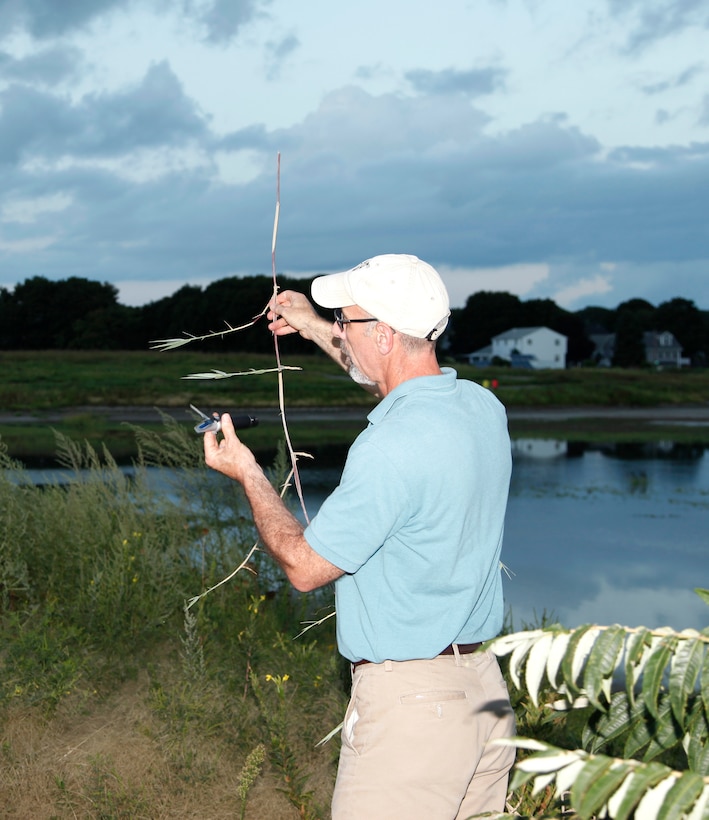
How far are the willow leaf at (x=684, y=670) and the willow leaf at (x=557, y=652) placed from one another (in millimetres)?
182

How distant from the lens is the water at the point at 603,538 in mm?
7527

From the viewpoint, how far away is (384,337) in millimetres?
2414

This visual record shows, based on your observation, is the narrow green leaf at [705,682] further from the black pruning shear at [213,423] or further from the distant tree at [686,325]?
the distant tree at [686,325]

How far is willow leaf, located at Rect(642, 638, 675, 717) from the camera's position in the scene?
1586 millimetres

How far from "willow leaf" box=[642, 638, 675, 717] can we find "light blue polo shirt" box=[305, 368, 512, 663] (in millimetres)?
655

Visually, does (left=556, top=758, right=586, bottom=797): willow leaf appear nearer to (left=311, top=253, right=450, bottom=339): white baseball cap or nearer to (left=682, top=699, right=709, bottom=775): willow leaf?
(left=682, top=699, right=709, bottom=775): willow leaf

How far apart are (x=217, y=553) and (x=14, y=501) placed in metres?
1.35

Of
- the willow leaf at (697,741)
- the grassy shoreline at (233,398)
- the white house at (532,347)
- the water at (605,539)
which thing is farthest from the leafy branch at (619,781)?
the white house at (532,347)

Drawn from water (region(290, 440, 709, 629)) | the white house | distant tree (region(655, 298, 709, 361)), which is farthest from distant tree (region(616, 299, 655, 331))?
water (region(290, 440, 709, 629))

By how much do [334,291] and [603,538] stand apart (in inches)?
345

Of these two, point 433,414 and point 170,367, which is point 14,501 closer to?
point 433,414

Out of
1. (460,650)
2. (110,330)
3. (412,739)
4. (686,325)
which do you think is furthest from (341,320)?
(686,325)

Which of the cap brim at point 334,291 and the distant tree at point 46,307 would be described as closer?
the cap brim at point 334,291

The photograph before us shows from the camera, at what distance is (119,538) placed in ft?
19.5
